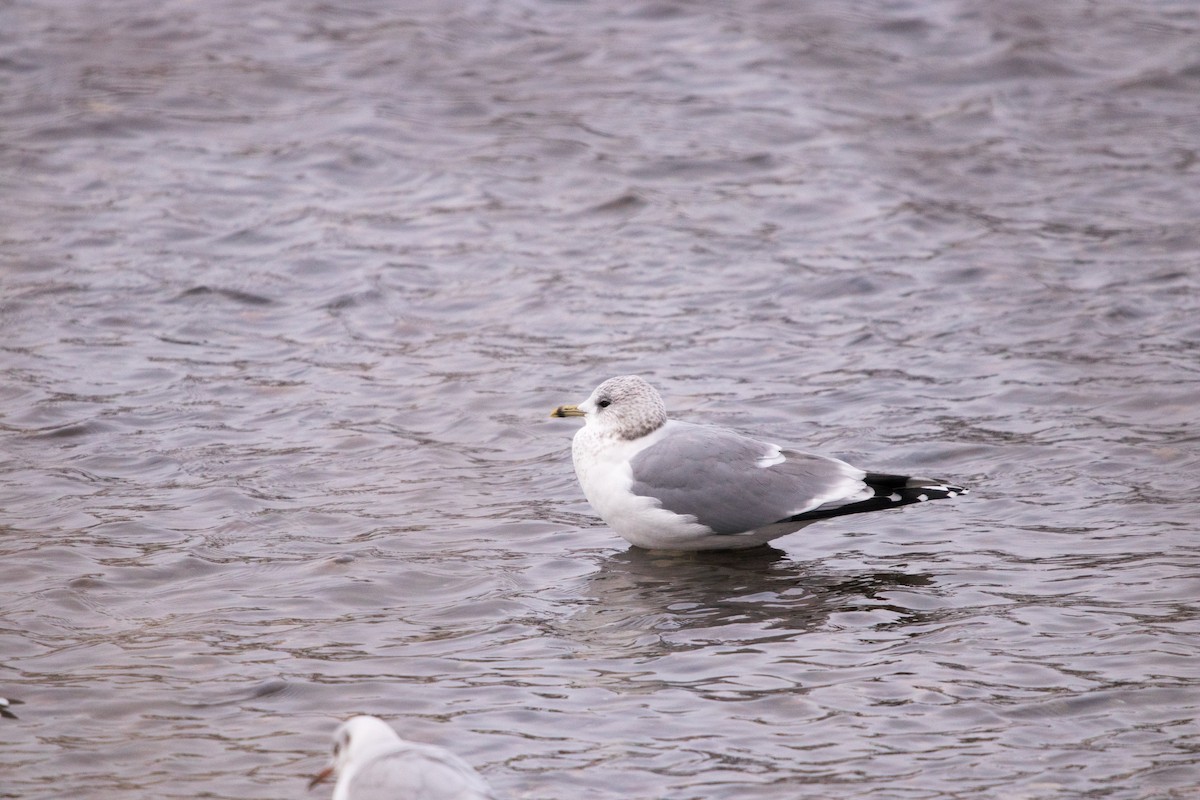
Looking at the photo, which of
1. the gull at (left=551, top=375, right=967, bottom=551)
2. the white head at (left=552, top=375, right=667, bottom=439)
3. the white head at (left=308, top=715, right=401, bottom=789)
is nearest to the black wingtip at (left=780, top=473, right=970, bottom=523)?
the gull at (left=551, top=375, right=967, bottom=551)

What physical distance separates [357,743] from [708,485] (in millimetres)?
2847

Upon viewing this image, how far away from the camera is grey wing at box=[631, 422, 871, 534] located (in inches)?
268

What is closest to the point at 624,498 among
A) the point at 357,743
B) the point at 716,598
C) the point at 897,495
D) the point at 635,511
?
the point at 635,511

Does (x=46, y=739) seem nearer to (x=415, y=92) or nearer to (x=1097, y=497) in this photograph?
(x=1097, y=497)

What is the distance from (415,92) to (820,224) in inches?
176

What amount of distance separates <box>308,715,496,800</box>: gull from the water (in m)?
0.62

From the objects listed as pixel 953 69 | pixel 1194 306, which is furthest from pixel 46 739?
pixel 953 69

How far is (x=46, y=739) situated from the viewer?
5.16 meters

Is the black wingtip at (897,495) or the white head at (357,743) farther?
the black wingtip at (897,495)

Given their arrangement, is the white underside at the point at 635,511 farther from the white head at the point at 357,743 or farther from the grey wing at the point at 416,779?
the grey wing at the point at 416,779

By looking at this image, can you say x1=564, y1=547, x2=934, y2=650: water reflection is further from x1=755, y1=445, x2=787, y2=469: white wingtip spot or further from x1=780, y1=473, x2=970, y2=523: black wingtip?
x1=755, y1=445, x2=787, y2=469: white wingtip spot

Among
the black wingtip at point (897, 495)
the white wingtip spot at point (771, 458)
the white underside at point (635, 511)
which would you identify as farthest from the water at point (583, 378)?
the white wingtip spot at point (771, 458)

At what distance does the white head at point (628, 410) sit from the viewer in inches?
283

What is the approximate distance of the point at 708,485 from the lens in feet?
22.6
